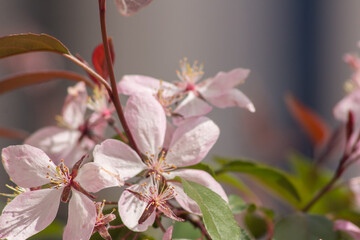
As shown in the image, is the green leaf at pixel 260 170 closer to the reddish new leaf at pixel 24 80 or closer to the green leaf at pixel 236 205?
the green leaf at pixel 236 205

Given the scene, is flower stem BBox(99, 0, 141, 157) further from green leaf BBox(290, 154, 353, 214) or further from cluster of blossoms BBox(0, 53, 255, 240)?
green leaf BBox(290, 154, 353, 214)

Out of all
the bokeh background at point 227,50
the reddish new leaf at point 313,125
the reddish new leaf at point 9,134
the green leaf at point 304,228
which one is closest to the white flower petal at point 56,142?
the reddish new leaf at point 9,134

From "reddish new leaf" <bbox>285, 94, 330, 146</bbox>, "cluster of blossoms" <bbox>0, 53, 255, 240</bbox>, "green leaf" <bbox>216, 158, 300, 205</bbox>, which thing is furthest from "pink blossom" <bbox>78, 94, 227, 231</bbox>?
"reddish new leaf" <bbox>285, 94, 330, 146</bbox>

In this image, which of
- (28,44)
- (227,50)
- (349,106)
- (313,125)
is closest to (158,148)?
(28,44)

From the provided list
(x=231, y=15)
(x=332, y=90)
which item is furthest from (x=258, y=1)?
(x=332, y=90)

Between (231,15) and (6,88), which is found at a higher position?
(6,88)

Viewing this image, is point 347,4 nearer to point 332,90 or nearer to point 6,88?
point 332,90
